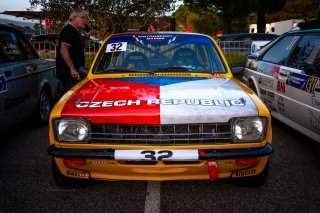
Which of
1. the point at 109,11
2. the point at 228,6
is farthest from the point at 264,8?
the point at 109,11

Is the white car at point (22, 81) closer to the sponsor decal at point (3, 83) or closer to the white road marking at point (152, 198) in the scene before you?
the sponsor decal at point (3, 83)

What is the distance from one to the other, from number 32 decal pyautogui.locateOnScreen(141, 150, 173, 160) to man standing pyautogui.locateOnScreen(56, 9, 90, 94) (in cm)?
253

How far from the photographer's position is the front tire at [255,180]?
2.96 meters

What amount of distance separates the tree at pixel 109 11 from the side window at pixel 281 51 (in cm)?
591

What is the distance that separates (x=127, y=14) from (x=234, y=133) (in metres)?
8.58

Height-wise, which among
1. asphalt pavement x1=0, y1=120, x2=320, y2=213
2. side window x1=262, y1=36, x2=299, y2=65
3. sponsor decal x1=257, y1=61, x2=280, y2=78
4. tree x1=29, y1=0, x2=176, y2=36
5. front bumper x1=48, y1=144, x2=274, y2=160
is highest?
tree x1=29, y1=0, x2=176, y2=36

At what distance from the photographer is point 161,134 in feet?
8.48

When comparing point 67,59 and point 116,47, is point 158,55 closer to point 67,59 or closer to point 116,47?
point 116,47

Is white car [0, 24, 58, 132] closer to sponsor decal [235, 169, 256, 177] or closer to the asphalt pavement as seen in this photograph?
the asphalt pavement

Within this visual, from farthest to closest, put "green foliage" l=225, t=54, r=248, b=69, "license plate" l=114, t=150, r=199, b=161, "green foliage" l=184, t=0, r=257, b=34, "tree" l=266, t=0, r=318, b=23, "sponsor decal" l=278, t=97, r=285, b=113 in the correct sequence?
"tree" l=266, t=0, r=318, b=23, "green foliage" l=184, t=0, r=257, b=34, "green foliage" l=225, t=54, r=248, b=69, "sponsor decal" l=278, t=97, r=285, b=113, "license plate" l=114, t=150, r=199, b=161

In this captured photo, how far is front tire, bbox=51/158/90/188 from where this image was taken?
2.93 m

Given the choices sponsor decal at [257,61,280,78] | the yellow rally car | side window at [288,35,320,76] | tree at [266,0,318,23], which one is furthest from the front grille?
tree at [266,0,318,23]

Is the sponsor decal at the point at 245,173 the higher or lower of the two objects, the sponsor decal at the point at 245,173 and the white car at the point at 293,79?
the lower

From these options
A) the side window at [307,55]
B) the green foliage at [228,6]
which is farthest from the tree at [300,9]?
the side window at [307,55]
